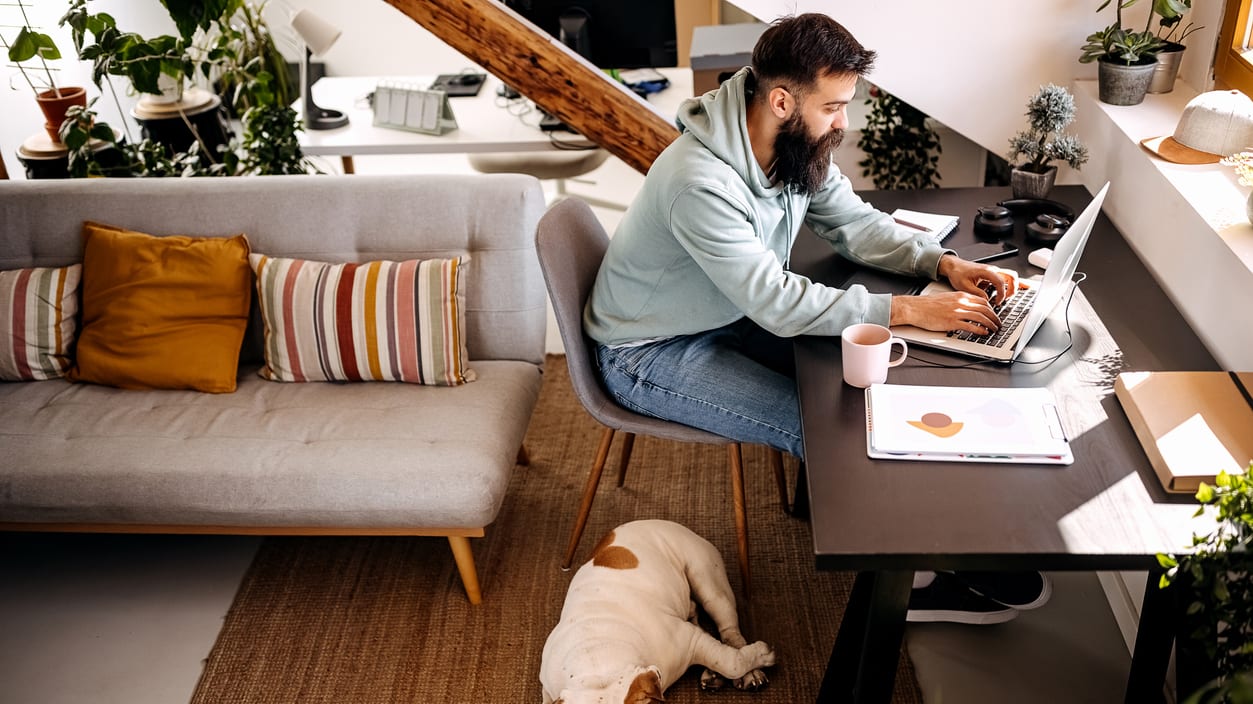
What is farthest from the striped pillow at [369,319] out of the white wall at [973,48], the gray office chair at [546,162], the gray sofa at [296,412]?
the gray office chair at [546,162]

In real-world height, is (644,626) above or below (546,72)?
below

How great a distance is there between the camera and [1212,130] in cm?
198

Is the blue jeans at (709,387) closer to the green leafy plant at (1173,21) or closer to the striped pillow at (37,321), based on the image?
the green leafy plant at (1173,21)

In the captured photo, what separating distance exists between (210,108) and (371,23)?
188cm

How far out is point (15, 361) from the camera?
2508 mm

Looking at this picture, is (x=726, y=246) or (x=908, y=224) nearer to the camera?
(x=726, y=246)

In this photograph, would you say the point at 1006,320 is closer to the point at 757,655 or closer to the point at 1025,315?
the point at 1025,315

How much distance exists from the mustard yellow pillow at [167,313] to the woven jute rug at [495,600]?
49cm

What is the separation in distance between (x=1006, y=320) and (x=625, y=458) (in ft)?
3.43

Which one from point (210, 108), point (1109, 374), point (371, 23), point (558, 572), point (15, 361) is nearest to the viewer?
point (1109, 374)

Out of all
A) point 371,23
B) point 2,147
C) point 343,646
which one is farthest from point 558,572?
point 371,23

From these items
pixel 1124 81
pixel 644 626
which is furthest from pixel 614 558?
pixel 1124 81

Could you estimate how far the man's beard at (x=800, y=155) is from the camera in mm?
1915

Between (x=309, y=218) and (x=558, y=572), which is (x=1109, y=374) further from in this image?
(x=309, y=218)
